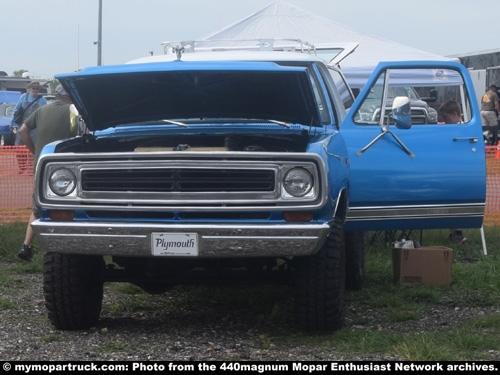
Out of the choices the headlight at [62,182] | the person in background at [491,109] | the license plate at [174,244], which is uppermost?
the person in background at [491,109]

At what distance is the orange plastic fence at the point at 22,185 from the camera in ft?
40.5

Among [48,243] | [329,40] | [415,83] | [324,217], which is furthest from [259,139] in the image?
[329,40]

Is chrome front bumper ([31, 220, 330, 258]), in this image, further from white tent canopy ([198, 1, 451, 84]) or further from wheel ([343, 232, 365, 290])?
white tent canopy ([198, 1, 451, 84])

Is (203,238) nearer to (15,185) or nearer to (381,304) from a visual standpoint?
(381,304)

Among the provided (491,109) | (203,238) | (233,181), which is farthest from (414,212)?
(491,109)

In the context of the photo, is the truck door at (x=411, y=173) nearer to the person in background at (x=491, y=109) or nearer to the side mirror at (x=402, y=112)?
the side mirror at (x=402, y=112)

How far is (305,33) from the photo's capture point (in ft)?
55.7

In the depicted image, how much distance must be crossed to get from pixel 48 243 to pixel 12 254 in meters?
4.01

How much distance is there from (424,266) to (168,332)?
106 inches

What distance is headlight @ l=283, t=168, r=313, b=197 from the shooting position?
6172 millimetres

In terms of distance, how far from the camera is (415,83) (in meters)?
14.7

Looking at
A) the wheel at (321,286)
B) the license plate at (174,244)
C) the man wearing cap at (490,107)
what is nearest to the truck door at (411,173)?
the wheel at (321,286)

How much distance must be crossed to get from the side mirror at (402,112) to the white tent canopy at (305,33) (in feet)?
26.2

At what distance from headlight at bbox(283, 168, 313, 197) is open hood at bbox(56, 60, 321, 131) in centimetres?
74
